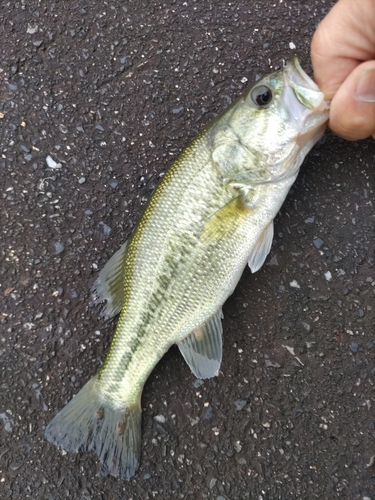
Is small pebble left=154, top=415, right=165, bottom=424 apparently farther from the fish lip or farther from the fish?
the fish lip

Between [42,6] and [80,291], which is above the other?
[42,6]

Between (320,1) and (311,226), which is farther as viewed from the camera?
(320,1)

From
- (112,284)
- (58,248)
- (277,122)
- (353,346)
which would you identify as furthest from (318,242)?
(58,248)

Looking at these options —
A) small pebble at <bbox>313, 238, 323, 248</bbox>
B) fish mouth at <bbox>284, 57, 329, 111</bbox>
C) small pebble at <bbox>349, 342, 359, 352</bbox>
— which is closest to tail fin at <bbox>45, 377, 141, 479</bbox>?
small pebble at <bbox>349, 342, 359, 352</bbox>

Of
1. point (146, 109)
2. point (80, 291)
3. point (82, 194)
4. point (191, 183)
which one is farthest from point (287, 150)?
point (80, 291)

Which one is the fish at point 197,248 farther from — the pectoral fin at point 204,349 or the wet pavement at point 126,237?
the wet pavement at point 126,237

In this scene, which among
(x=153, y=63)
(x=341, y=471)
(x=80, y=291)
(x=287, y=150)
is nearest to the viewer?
(x=287, y=150)

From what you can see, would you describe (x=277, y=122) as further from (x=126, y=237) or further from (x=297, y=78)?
(x=126, y=237)

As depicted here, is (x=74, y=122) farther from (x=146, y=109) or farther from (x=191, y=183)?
(x=191, y=183)
